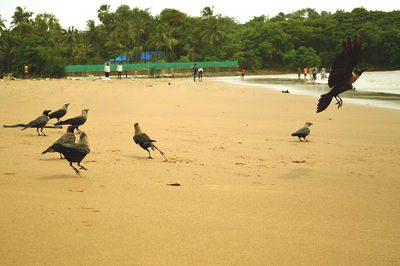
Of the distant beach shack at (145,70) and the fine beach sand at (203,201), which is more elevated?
the distant beach shack at (145,70)

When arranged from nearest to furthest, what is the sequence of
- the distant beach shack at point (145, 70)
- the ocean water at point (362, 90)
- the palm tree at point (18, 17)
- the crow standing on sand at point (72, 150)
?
the crow standing on sand at point (72, 150)
the ocean water at point (362, 90)
the distant beach shack at point (145, 70)
the palm tree at point (18, 17)

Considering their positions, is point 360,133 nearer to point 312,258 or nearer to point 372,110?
point 372,110

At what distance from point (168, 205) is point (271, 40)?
77461 mm

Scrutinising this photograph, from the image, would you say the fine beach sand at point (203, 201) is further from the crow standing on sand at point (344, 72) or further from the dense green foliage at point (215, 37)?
the dense green foliage at point (215, 37)

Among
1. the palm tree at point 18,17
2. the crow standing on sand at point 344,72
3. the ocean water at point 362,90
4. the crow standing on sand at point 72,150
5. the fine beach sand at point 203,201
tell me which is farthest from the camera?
the palm tree at point 18,17

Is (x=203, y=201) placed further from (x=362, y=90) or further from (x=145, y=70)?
(x=145, y=70)

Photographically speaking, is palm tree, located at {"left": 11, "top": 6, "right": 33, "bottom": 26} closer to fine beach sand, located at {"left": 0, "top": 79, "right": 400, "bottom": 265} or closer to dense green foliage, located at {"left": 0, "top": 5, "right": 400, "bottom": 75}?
dense green foliage, located at {"left": 0, "top": 5, "right": 400, "bottom": 75}

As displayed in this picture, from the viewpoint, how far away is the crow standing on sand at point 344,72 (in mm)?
5641

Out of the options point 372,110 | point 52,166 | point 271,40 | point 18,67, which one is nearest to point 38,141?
point 52,166

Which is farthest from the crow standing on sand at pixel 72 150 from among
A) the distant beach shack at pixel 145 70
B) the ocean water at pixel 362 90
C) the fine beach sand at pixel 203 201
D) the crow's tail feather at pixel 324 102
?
the distant beach shack at pixel 145 70

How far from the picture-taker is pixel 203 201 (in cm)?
390

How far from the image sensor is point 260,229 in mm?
3221

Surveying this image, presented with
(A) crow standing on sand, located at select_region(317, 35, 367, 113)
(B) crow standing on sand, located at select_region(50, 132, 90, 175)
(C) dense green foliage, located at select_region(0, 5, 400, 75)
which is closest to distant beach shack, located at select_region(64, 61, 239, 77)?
(C) dense green foliage, located at select_region(0, 5, 400, 75)

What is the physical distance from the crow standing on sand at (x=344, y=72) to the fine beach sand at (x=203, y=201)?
96cm
